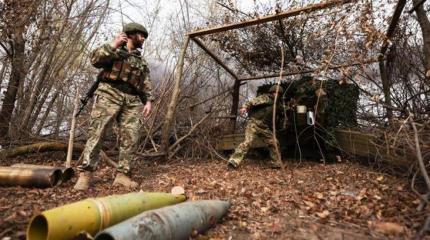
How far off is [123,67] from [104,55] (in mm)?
316

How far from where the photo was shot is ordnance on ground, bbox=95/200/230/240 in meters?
2.37

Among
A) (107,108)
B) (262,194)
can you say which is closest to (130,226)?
(262,194)

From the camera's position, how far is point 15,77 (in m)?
7.52

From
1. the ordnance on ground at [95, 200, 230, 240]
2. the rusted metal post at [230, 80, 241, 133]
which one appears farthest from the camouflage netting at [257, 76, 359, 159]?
the ordnance on ground at [95, 200, 230, 240]

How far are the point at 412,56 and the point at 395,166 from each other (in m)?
2.48

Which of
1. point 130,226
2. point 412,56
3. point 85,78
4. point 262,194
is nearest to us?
point 130,226

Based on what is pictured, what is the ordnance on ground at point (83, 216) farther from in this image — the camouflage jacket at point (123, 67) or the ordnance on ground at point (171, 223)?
the camouflage jacket at point (123, 67)

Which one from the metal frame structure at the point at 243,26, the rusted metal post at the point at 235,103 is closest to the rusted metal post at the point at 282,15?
the metal frame structure at the point at 243,26

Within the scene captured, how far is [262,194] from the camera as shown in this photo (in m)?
4.18

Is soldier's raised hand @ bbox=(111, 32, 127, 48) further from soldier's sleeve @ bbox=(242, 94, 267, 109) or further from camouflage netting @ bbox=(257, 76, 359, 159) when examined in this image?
camouflage netting @ bbox=(257, 76, 359, 159)

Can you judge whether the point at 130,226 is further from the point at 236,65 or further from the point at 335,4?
the point at 236,65

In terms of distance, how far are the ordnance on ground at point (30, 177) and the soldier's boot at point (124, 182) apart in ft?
2.20

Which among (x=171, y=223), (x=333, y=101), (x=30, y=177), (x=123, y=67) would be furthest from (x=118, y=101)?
(x=333, y=101)

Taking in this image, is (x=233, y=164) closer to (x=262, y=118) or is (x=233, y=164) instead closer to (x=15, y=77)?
(x=262, y=118)
